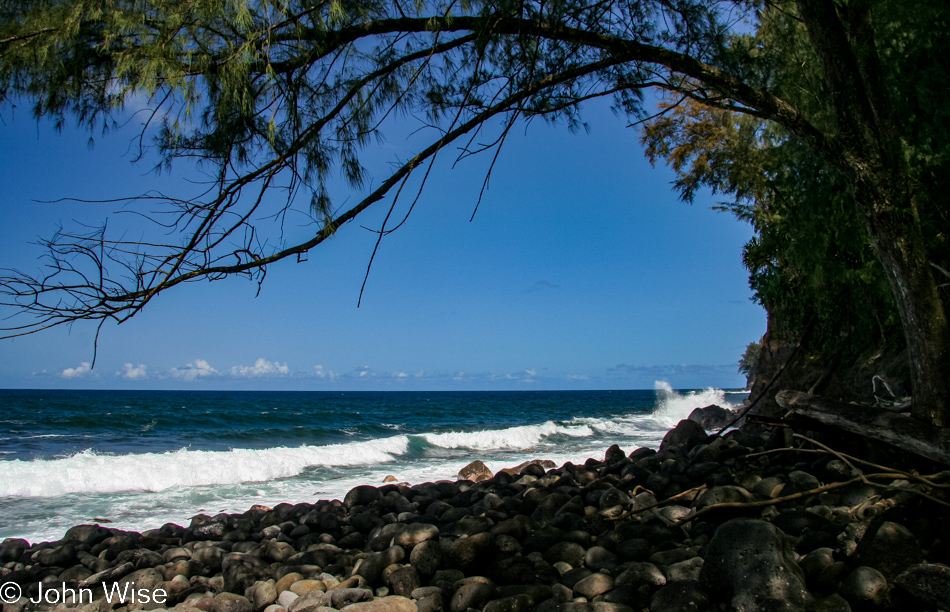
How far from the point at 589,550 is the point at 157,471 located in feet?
33.3

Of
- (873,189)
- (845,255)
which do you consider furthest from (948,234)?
(873,189)

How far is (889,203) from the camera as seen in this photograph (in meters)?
3.13

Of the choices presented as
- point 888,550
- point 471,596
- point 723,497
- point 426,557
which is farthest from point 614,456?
point 888,550

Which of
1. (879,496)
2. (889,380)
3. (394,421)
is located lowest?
(394,421)

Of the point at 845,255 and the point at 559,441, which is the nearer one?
the point at 845,255

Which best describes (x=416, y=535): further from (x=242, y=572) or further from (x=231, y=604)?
(x=242, y=572)

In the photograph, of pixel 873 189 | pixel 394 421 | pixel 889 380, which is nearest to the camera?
pixel 873 189

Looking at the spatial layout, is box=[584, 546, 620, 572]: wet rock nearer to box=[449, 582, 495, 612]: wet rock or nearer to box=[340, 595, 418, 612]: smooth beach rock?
box=[449, 582, 495, 612]: wet rock

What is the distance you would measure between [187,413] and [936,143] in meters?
31.0

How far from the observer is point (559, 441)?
16859 millimetres

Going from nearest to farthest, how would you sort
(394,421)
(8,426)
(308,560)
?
(308,560), (8,426), (394,421)

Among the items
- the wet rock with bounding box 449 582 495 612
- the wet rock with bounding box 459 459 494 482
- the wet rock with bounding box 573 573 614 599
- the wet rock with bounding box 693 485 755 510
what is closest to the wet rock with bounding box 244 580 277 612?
the wet rock with bounding box 449 582 495 612

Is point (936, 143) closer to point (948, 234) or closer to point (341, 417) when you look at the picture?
point (948, 234)

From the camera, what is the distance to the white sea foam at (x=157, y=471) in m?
9.30
